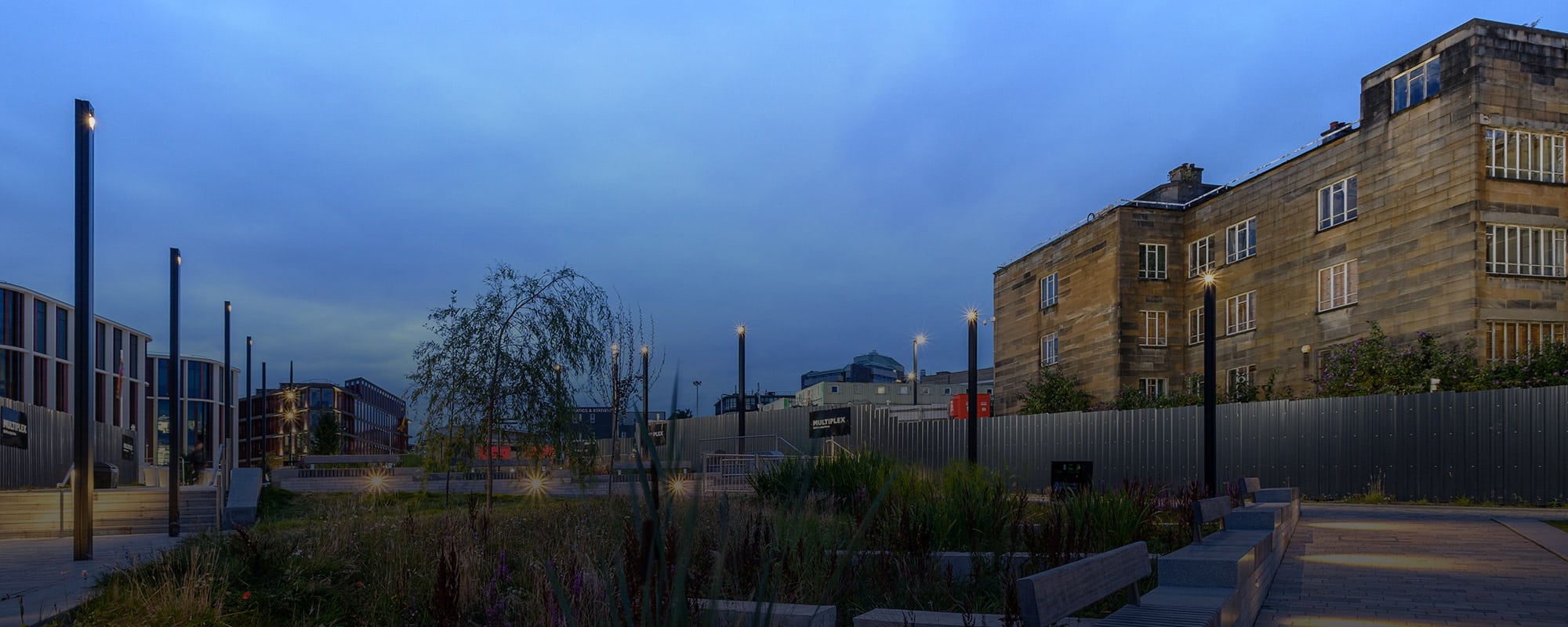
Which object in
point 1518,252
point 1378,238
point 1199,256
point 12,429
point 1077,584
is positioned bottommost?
point 12,429

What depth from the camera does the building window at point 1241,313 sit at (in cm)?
3153

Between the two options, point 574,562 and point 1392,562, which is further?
point 1392,562

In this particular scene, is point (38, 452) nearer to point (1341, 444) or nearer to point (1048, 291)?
point (1048, 291)

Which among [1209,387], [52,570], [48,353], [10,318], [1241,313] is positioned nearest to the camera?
[52,570]

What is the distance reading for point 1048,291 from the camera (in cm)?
4100

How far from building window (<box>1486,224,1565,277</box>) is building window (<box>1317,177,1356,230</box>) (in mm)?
3654

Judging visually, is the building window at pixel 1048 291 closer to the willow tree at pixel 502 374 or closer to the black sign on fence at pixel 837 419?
the black sign on fence at pixel 837 419

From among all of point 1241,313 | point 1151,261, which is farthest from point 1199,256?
point 1241,313

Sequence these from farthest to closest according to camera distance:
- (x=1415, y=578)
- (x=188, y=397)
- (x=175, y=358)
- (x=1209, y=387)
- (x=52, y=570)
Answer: (x=188, y=397), (x=175, y=358), (x=1209, y=387), (x=52, y=570), (x=1415, y=578)

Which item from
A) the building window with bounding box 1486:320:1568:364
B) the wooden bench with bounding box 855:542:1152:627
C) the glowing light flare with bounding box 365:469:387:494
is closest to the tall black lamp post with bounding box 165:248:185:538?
the glowing light flare with bounding box 365:469:387:494

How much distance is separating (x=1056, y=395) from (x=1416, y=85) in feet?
51.7

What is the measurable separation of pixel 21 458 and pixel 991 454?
27123mm

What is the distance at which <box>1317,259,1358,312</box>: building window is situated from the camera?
27.2 meters

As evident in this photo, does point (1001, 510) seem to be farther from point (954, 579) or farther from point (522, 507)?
point (522, 507)
